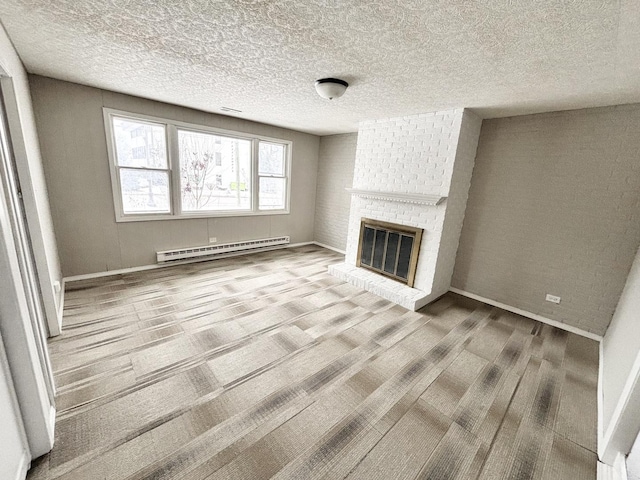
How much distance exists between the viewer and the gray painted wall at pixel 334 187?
5.08 metres

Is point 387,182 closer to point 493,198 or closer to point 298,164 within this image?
point 493,198

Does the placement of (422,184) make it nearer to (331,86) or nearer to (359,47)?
(331,86)

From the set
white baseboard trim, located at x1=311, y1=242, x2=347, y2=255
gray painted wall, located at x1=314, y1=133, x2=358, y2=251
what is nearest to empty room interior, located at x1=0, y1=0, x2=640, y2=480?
gray painted wall, located at x1=314, y1=133, x2=358, y2=251

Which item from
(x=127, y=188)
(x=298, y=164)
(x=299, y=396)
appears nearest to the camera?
(x=299, y=396)

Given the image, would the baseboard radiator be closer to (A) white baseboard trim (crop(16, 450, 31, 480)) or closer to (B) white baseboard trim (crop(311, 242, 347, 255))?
(B) white baseboard trim (crop(311, 242, 347, 255))

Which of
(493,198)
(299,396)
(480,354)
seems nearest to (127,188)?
(299,396)

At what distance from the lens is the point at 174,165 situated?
377 centimetres

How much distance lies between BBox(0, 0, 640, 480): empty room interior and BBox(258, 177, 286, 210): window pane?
1.34 feet

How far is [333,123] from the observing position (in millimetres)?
4164

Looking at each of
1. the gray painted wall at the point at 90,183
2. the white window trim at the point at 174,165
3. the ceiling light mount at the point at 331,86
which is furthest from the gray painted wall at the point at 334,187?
the ceiling light mount at the point at 331,86

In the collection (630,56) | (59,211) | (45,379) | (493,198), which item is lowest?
(45,379)

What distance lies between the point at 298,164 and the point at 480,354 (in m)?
4.40

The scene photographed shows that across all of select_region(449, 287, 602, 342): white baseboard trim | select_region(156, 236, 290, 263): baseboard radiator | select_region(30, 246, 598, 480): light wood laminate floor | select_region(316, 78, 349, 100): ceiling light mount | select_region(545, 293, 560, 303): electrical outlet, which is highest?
select_region(316, 78, 349, 100): ceiling light mount

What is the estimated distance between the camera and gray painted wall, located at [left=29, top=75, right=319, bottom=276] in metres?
2.89
